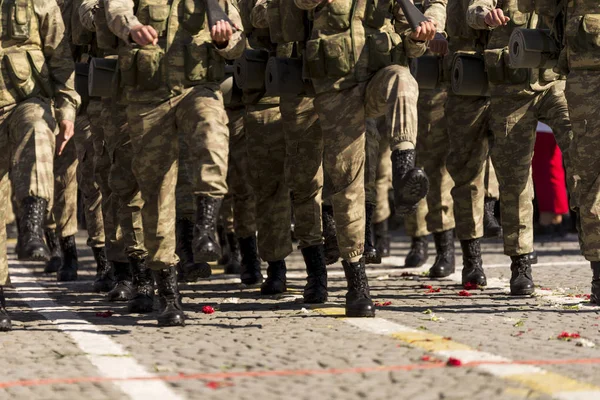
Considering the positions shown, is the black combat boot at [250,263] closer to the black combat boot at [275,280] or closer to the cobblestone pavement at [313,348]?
the cobblestone pavement at [313,348]

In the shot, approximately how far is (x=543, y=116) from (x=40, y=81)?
139 inches

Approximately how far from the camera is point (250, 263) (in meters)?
9.76

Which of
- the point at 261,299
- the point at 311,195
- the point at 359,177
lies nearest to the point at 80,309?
the point at 261,299

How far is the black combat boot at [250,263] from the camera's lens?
9688 millimetres

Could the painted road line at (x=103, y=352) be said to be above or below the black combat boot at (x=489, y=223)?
below

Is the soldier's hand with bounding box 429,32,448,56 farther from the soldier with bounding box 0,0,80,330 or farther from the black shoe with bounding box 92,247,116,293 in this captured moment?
the black shoe with bounding box 92,247,116,293

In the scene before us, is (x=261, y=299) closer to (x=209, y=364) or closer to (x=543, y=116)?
(x=543, y=116)

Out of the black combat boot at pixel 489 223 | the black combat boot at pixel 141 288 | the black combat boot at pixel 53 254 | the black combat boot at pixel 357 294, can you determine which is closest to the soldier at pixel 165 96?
the black combat boot at pixel 141 288

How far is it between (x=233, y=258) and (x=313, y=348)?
534 cm

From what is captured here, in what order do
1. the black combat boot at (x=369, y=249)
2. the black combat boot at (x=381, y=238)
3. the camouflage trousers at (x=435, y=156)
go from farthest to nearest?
1. the black combat boot at (x=381, y=238)
2. the camouflage trousers at (x=435, y=156)
3. the black combat boot at (x=369, y=249)

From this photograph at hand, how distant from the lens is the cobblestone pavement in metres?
4.92

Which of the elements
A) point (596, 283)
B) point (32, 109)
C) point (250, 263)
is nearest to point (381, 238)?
point (250, 263)

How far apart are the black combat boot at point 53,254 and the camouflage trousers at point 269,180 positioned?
11.9 ft

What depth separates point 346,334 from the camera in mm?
6418
